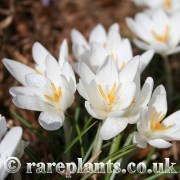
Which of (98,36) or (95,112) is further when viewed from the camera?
(98,36)

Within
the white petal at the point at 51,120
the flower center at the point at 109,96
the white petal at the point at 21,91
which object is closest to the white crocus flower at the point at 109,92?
the flower center at the point at 109,96

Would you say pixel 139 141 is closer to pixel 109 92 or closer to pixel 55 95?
pixel 109 92

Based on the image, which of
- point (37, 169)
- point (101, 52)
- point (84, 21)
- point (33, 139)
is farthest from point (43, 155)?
point (84, 21)

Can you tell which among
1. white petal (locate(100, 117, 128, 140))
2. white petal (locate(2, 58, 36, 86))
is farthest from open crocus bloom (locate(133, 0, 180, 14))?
white petal (locate(100, 117, 128, 140))

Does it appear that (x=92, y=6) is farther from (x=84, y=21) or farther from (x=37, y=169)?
(x=37, y=169)

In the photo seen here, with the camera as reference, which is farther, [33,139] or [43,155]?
[33,139]

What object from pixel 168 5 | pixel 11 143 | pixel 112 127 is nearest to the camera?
pixel 11 143

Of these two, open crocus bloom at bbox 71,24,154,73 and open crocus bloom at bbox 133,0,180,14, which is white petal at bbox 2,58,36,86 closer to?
open crocus bloom at bbox 71,24,154,73

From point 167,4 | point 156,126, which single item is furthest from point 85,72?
point 167,4
